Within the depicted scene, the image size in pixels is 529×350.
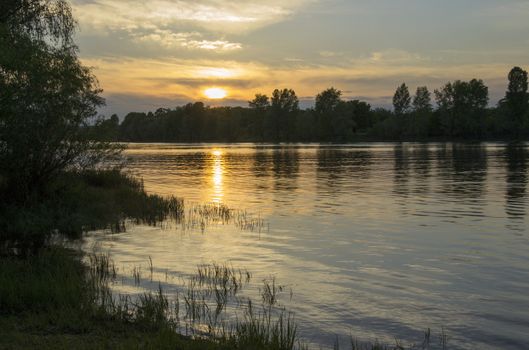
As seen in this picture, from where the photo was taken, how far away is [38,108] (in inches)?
980

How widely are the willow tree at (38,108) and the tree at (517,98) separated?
191801 millimetres

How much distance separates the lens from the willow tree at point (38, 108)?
2312 cm

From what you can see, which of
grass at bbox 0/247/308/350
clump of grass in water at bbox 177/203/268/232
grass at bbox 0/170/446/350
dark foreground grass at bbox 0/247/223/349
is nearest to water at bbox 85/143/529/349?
clump of grass in water at bbox 177/203/268/232

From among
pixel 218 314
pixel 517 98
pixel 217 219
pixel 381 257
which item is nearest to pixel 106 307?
pixel 218 314

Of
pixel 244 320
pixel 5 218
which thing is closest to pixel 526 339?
pixel 244 320

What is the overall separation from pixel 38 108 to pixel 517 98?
657ft

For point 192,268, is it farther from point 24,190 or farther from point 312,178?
point 312,178

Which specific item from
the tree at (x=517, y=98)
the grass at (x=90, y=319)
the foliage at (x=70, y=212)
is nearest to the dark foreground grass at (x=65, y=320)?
the grass at (x=90, y=319)

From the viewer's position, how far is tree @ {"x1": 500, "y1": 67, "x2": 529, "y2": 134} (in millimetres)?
191625

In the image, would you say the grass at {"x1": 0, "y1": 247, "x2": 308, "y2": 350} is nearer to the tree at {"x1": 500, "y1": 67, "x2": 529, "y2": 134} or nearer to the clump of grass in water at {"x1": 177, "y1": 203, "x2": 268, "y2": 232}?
the clump of grass in water at {"x1": 177, "y1": 203, "x2": 268, "y2": 232}

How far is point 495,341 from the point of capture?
1200cm

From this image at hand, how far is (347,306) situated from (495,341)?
3940 millimetres

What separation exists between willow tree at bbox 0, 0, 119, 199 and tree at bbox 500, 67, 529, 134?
192m

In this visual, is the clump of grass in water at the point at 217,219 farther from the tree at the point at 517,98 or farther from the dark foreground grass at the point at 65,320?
the tree at the point at 517,98
